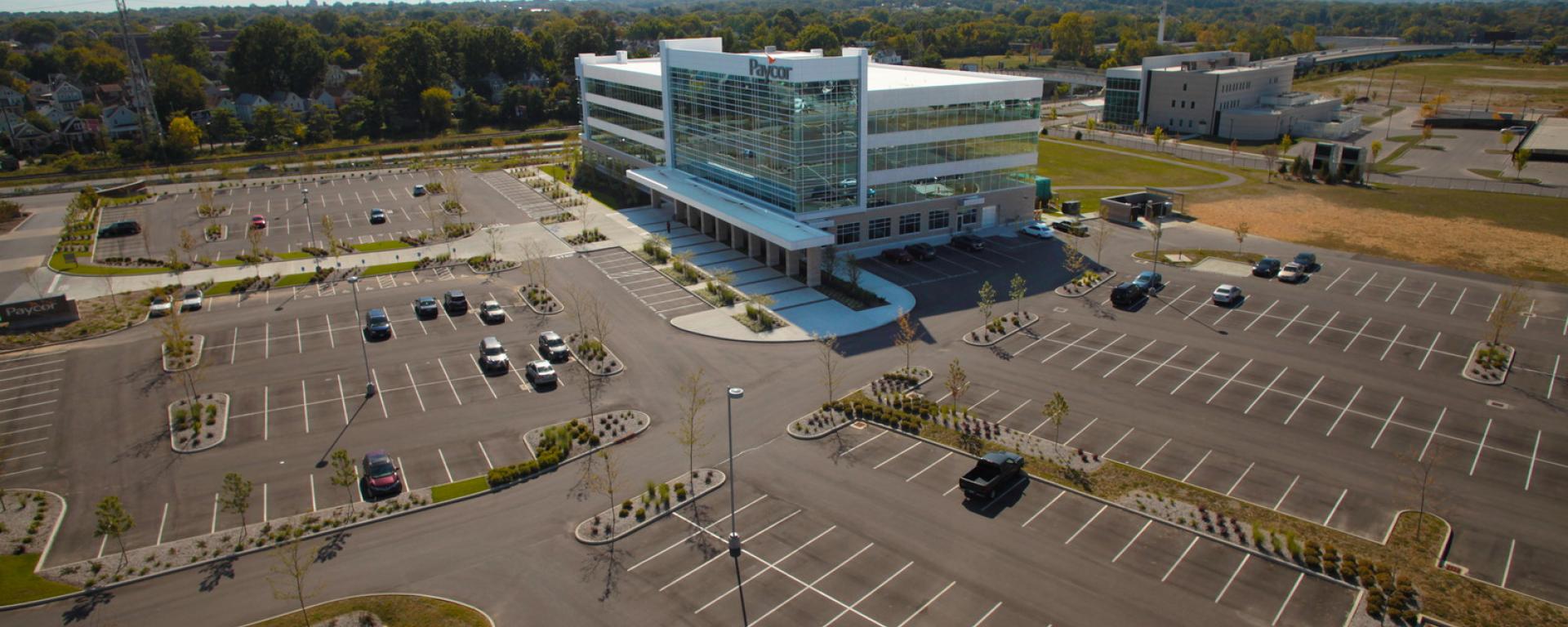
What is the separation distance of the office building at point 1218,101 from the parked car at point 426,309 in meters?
107

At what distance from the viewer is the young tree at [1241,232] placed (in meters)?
67.6

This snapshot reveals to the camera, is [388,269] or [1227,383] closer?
[1227,383]

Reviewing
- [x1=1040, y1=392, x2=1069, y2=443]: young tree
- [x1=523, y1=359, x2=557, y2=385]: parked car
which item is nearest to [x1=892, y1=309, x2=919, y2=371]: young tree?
[x1=1040, y1=392, x2=1069, y2=443]: young tree

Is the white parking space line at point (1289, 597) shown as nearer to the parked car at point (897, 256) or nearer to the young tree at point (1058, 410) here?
the young tree at point (1058, 410)

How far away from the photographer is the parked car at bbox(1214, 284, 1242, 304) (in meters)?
56.9

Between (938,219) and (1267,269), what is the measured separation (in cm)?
2393

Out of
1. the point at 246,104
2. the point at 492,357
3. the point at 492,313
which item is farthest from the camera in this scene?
the point at 246,104

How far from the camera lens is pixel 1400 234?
72375 mm

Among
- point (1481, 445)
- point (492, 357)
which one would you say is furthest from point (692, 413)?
point (1481, 445)

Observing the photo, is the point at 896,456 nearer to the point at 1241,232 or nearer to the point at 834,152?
the point at 834,152

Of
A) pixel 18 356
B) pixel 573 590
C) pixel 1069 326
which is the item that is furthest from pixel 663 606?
pixel 18 356

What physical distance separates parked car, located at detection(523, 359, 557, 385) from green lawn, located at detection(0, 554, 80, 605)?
2077 centimetres

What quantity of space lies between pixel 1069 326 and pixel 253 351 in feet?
160

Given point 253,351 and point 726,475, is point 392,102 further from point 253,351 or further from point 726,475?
point 726,475
